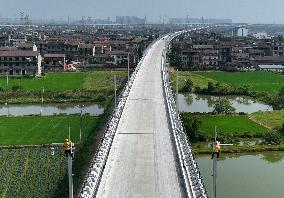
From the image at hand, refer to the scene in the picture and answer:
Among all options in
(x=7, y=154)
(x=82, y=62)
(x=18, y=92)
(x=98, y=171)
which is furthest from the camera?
(x=82, y=62)

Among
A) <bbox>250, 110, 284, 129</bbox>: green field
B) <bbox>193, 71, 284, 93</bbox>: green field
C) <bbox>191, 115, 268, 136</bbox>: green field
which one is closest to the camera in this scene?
<bbox>191, 115, 268, 136</bbox>: green field

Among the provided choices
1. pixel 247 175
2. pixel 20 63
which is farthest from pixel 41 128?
pixel 20 63

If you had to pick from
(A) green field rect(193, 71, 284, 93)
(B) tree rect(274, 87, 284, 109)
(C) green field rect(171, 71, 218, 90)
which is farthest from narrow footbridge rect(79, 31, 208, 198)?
(A) green field rect(193, 71, 284, 93)

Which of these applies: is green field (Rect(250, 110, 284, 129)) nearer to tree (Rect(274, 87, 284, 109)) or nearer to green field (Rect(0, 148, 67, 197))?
tree (Rect(274, 87, 284, 109))

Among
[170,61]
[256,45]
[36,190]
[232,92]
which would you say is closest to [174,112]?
[36,190]

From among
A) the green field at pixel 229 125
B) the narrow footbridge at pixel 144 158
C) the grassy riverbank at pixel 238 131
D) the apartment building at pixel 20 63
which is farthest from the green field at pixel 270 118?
the apartment building at pixel 20 63

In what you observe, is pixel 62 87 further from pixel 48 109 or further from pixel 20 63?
pixel 20 63

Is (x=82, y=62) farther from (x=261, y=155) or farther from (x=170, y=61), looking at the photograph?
(x=261, y=155)
